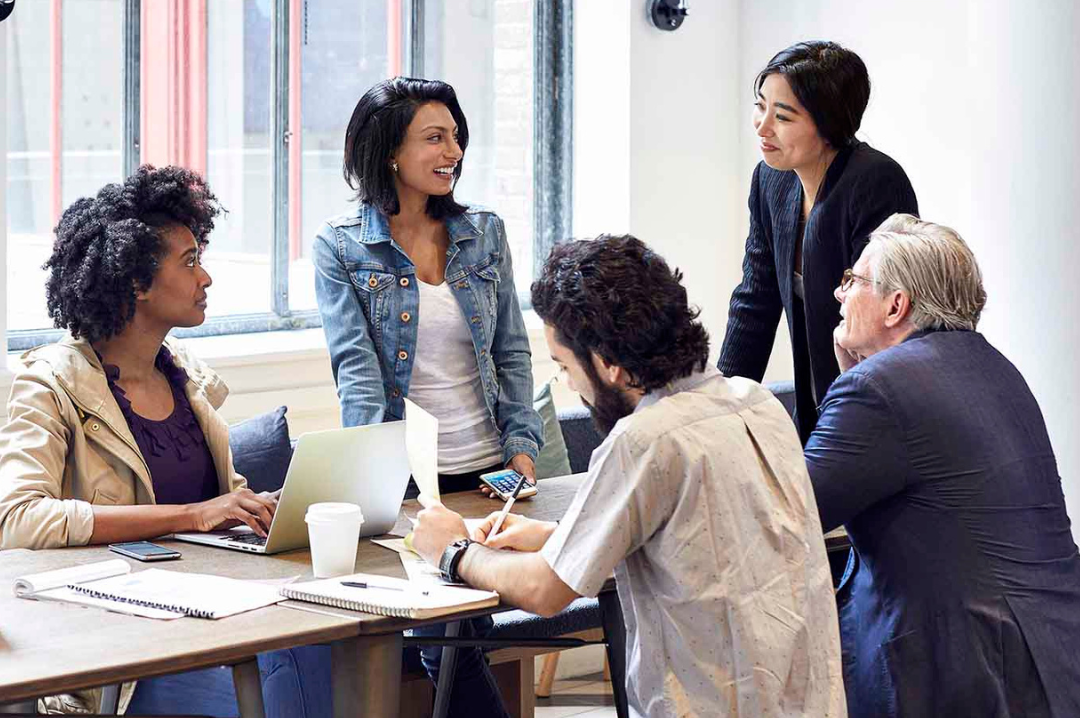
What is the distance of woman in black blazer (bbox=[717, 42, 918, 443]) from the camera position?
9.81 ft

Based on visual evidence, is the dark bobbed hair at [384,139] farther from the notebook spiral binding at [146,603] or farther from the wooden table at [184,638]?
the notebook spiral binding at [146,603]

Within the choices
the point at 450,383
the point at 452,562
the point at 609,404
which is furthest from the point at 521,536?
the point at 450,383

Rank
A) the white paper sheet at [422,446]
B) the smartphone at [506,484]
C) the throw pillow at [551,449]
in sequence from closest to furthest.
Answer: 1. the white paper sheet at [422,446]
2. the smartphone at [506,484]
3. the throw pillow at [551,449]

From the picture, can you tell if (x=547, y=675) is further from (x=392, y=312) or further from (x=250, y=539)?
(x=250, y=539)

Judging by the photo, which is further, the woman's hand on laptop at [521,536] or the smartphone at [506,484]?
the smartphone at [506,484]

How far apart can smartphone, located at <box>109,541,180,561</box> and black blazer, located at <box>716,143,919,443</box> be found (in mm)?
1385

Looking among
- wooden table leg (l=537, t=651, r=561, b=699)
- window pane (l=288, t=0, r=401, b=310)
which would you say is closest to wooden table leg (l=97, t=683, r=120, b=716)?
wooden table leg (l=537, t=651, r=561, b=699)

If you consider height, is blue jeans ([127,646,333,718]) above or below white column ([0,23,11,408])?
below

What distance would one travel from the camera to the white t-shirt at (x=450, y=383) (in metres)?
2.95

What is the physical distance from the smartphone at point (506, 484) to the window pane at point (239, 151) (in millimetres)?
1651

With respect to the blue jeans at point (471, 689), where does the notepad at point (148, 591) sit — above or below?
above

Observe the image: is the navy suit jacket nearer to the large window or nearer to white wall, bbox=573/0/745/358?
the large window

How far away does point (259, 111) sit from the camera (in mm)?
4375

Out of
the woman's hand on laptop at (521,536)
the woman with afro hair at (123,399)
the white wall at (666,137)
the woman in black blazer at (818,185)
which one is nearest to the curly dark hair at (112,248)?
the woman with afro hair at (123,399)
